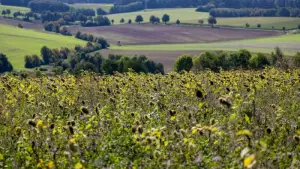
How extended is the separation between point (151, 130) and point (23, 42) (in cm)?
12238

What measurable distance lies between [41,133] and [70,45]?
11493 cm

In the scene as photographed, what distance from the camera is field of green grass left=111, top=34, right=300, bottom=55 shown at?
110000 millimetres

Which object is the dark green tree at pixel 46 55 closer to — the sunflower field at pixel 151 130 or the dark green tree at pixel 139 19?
the dark green tree at pixel 139 19

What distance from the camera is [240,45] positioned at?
118375 millimetres

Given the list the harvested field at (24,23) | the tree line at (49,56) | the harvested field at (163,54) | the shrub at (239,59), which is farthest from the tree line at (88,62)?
the harvested field at (24,23)

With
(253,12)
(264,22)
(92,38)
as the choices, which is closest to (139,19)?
(92,38)

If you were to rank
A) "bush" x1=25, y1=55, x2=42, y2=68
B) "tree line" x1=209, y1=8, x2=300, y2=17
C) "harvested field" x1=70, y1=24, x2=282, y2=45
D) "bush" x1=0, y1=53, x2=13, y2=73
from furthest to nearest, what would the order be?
"tree line" x1=209, y1=8, x2=300, y2=17, "harvested field" x1=70, y1=24, x2=282, y2=45, "bush" x1=25, y1=55, x2=42, y2=68, "bush" x1=0, y1=53, x2=13, y2=73

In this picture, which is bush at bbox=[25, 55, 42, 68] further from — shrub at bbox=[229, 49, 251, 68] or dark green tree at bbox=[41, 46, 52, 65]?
shrub at bbox=[229, 49, 251, 68]

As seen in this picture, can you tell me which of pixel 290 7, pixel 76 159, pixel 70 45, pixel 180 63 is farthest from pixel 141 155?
pixel 290 7

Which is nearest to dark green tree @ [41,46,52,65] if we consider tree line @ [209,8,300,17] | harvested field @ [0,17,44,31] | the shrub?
the shrub

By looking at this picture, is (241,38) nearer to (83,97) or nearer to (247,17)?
(247,17)

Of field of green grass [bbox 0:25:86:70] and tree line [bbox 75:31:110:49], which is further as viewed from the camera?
tree line [bbox 75:31:110:49]

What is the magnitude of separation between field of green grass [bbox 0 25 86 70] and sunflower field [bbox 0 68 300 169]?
86.0m

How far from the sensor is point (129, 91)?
2044 cm
